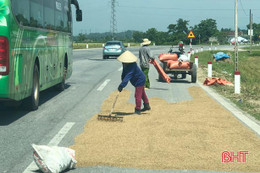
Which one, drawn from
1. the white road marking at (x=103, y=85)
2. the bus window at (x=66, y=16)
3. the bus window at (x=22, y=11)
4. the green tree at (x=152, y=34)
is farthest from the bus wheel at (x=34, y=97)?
the green tree at (x=152, y=34)

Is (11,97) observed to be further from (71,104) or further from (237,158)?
(237,158)

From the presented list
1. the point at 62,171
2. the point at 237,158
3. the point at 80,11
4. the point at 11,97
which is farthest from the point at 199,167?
the point at 80,11

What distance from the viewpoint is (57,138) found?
7.62 m

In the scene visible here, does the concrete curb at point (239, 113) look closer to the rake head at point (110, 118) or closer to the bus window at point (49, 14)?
the rake head at point (110, 118)

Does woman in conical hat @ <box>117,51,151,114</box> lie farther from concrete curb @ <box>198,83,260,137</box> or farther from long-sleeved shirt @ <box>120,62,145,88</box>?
concrete curb @ <box>198,83,260,137</box>

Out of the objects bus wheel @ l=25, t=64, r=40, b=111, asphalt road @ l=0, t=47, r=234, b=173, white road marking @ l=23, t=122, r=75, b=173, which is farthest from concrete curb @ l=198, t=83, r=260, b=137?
bus wheel @ l=25, t=64, r=40, b=111

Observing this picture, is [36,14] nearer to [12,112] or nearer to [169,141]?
[12,112]

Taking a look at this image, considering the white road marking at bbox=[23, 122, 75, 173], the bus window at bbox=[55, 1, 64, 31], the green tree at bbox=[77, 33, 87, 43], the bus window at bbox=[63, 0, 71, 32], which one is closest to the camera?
the white road marking at bbox=[23, 122, 75, 173]

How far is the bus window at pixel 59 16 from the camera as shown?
13.4 metres

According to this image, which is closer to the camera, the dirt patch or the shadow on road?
the dirt patch

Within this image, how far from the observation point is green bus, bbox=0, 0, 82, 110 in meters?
8.58

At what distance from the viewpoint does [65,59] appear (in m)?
15.5

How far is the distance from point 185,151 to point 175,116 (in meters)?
3.16

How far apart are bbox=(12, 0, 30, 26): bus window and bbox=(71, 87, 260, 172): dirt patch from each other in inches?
104
